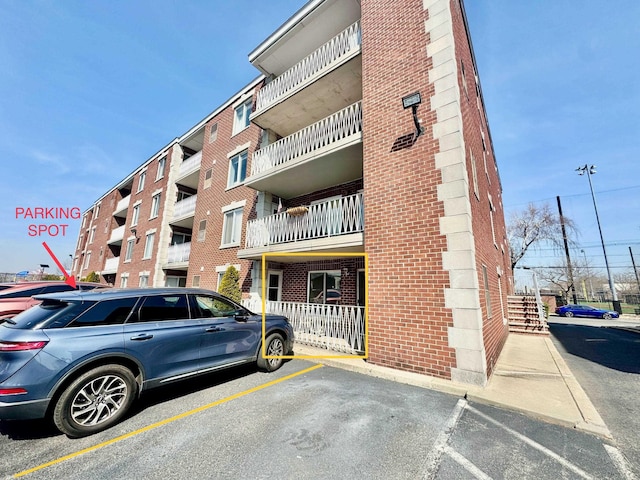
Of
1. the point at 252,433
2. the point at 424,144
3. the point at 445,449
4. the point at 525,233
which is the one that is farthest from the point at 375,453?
the point at 525,233

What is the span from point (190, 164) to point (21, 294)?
1216cm

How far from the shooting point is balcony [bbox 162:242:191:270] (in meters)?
15.1

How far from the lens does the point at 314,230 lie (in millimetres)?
8219

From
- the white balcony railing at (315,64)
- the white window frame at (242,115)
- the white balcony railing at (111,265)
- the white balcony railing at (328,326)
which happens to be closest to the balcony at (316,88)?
the white balcony railing at (315,64)

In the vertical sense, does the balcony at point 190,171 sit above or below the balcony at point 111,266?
above

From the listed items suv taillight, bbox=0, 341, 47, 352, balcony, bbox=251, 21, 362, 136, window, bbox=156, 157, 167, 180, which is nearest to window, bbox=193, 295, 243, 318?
suv taillight, bbox=0, 341, 47, 352

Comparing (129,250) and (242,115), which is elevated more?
(242,115)

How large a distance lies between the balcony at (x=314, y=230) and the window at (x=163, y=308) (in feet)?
13.3

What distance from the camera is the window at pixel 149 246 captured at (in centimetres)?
1764

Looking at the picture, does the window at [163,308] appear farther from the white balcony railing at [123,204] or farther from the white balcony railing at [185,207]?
the white balcony railing at [123,204]

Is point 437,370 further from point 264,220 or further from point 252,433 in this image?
point 264,220

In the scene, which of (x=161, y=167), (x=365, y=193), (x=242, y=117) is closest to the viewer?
(x=365, y=193)

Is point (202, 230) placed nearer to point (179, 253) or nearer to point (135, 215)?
point (179, 253)

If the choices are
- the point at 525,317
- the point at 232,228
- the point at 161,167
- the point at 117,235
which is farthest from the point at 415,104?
the point at 117,235
